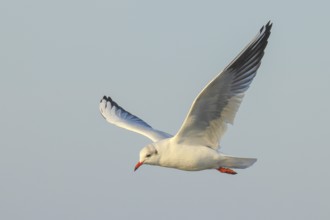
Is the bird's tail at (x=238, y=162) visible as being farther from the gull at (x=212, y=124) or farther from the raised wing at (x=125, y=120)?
the raised wing at (x=125, y=120)

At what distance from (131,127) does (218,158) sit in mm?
3252

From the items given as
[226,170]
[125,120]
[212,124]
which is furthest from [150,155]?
[125,120]

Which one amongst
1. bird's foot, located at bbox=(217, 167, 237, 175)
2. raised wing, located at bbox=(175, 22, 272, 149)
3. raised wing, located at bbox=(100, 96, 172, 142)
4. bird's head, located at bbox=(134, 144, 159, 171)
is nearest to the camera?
raised wing, located at bbox=(175, 22, 272, 149)

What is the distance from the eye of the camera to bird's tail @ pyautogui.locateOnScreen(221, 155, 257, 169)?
48.8 feet

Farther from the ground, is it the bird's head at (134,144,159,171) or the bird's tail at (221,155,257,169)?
the bird's head at (134,144,159,171)

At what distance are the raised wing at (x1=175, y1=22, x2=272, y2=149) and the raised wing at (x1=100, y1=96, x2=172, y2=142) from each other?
6.16 ft

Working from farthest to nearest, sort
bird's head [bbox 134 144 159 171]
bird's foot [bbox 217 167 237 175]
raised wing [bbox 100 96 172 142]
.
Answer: raised wing [bbox 100 96 172 142] → bird's foot [bbox 217 167 237 175] → bird's head [bbox 134 144 159 171]

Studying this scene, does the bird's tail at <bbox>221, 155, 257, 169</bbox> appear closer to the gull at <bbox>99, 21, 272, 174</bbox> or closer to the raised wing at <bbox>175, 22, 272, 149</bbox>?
the gull at <bbox>99, 21, 272, 174</bbox>

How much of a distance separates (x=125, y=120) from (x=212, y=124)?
159 inches

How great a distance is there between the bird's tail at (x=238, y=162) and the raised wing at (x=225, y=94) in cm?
48

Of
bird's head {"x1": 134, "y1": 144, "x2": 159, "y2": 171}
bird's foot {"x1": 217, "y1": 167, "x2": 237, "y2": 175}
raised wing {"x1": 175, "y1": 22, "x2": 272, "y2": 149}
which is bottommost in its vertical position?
bird's foot {"x1": 217, "y1": 167, "x2": 237, "y2": 175}

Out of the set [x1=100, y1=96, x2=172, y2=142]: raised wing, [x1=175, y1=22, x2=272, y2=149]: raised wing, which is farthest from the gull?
[x1=100, y1=96, x2=172, y2=142]: raised wing

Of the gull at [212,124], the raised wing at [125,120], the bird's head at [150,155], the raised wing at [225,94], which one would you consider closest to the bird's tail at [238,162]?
the gull at [212,124]

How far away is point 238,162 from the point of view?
49.0 feet
